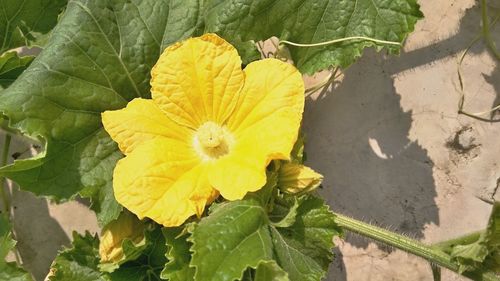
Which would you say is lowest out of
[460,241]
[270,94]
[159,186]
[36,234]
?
[36,234]

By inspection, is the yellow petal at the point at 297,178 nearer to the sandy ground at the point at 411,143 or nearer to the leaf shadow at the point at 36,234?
the sandy ground at the point at 411,143

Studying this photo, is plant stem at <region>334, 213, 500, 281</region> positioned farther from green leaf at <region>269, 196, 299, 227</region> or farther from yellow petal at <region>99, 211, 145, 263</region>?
yellow petal at <region>99, 211, 145, 263</region>

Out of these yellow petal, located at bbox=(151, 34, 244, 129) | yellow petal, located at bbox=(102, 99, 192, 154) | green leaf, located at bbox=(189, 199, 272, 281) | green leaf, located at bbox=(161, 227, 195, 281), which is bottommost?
green leaf, located at bbox=(161, 227, 195, 281)

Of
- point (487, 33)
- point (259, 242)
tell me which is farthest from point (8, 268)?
point (487, 33)

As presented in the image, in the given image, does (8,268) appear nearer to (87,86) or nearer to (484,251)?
(87,86)

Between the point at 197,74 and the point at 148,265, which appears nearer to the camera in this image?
the point at 197,74

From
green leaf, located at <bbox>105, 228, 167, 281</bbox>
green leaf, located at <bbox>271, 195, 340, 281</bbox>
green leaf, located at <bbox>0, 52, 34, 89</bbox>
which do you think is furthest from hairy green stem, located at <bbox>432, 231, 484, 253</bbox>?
green leaf, located at <bbox>0, 52, 34, 89</bbox>
